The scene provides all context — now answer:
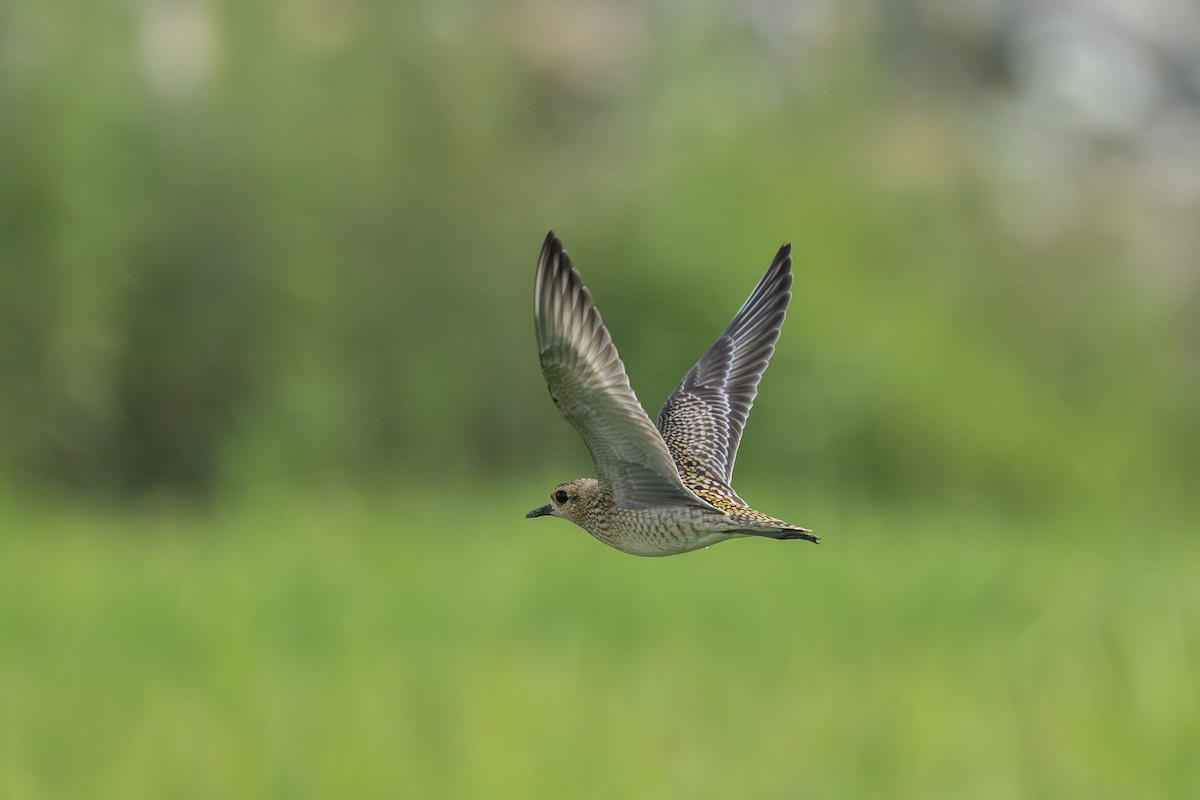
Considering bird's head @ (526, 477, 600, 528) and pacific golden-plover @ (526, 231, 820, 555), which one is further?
bird's head @ (526, 477, 600, 528)

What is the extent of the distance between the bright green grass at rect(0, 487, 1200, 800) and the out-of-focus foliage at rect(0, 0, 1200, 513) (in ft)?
2.68

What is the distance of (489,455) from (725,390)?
40.9ft

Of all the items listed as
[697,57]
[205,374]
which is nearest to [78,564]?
[205,374]

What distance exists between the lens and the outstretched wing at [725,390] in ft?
6.76

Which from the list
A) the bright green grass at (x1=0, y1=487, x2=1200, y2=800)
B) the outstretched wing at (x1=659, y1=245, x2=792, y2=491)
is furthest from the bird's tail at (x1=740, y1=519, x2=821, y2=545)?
the bright green grass at (x1=0, y1=487, x2=1200, y2=800)

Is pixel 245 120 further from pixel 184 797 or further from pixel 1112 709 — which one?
pixel 1112 709

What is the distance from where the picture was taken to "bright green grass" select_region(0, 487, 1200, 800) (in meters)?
10.7

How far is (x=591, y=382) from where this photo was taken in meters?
1.49

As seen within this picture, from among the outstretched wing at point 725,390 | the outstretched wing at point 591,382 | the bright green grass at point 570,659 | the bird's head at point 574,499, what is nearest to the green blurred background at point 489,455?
the bright green grass at point 570,659

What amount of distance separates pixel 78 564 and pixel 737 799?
19.1 ft

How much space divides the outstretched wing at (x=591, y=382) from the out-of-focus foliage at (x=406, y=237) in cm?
905

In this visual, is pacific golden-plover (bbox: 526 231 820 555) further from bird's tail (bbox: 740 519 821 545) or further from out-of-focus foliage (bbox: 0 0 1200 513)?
out-of-focus foliage (bbox: 0 0 1200 513)

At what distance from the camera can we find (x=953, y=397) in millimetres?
9203

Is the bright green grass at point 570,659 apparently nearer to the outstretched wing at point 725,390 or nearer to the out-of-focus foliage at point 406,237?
the out-of-focus foliage at point 406,237
